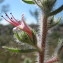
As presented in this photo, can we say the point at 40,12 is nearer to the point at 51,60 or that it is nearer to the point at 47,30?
the point at 47,30

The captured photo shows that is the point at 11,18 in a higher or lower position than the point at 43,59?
higher

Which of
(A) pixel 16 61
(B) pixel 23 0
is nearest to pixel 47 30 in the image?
(B) pixel 23 0

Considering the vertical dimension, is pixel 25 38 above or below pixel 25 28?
below

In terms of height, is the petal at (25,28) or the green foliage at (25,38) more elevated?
the petal at (25,28)

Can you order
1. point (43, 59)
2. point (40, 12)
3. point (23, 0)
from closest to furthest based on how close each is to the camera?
point (43, 59) → point (40, 12) → point (23, 0)

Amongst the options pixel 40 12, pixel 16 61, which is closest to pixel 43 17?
pixel 40 12

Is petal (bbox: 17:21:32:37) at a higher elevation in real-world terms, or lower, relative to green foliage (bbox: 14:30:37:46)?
higher

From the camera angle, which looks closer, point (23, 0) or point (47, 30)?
point (47, 30)

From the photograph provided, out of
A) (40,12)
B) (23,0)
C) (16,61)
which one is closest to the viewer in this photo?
(40,12)

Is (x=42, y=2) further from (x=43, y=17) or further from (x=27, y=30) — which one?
(x=27, y=30)
